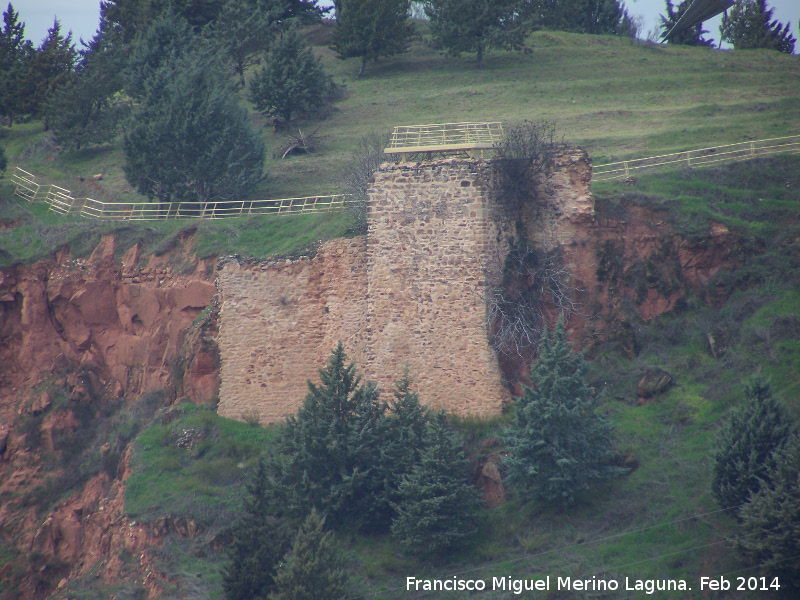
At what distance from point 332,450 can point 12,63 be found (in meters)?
31.5

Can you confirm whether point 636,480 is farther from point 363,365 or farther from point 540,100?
point 540,100

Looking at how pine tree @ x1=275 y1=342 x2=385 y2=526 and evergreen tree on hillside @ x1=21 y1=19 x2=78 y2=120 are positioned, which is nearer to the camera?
pine tree @ x1=275 y1=342 x2=385 y2=526

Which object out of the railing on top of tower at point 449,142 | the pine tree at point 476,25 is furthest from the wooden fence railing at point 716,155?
the pine tree at point 476,25

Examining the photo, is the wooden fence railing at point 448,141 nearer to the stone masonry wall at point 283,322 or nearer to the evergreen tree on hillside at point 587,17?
the stone masonry wall at point 283,322

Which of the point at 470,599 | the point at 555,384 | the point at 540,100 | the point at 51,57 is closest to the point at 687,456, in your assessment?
the point at 555,384

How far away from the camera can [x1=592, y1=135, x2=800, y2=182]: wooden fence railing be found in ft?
81.8

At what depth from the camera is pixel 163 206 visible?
30109 mm

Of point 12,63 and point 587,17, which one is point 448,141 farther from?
point 587,17

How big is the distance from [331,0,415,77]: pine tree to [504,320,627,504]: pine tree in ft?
102

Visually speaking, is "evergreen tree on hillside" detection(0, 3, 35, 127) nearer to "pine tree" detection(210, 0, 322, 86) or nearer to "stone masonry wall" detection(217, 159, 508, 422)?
"pine tree" detection(210, 0, 322, 86)

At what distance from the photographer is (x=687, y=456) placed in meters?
17.7

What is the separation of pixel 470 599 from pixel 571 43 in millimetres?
39162

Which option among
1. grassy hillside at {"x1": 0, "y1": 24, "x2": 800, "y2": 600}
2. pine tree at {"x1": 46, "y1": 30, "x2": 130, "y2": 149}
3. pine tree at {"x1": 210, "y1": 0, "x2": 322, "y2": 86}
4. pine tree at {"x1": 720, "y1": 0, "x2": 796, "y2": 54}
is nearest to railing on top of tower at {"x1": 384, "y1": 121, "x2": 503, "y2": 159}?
grassy hillside at {"x1": 0, "y1": 24, "x2": 800, "y2": 600}

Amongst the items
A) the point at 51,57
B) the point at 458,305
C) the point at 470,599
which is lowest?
the point at 470,599
